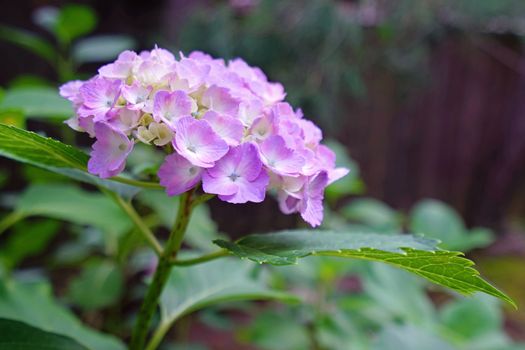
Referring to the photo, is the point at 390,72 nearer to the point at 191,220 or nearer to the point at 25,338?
the point at 191,220

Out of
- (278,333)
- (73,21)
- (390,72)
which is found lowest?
(278,333)

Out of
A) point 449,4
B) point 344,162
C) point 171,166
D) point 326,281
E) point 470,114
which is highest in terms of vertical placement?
point 470,114

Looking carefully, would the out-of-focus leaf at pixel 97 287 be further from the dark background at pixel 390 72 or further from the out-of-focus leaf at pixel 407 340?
the dark background at pixel 390 72

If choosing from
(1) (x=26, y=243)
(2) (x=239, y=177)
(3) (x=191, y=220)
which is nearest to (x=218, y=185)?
(2) (x=239, y=177)

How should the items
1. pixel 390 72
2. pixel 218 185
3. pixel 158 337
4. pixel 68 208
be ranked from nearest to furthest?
pixel 218 185 < pixel 158 337 < pixel 68 208 < pixel 390 72

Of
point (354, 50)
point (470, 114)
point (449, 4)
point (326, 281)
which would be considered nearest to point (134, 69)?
point (326, 281)

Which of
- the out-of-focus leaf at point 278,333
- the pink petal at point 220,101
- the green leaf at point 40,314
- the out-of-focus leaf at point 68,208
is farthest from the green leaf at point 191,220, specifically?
the pink petal at point 220,101

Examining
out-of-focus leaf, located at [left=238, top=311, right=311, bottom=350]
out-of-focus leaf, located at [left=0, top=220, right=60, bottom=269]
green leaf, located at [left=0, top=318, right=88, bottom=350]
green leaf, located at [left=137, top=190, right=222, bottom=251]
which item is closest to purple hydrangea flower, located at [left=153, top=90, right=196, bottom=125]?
green leaf, located at [left=0, top=318, right=88, bottom=350]

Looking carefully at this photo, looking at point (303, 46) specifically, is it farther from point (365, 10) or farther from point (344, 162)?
point (344, 162)
